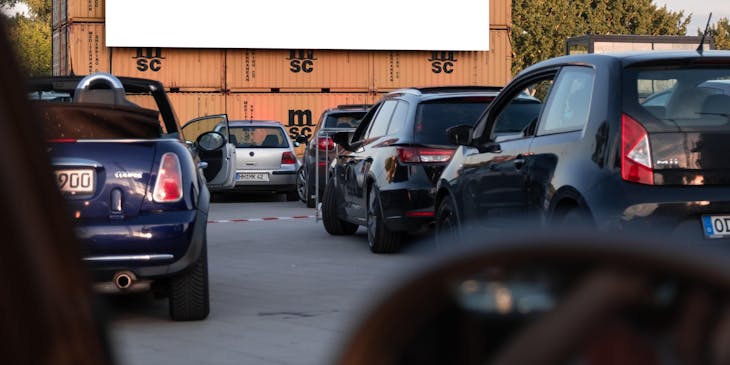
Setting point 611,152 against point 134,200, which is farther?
point 134,200

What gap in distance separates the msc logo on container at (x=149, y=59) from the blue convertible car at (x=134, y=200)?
30752mm

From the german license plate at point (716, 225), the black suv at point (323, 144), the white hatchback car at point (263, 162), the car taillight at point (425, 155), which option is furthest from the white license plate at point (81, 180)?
the white hatchback car at point (263, 162)

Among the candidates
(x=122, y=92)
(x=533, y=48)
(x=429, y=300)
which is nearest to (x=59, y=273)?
(x=429, y=300)

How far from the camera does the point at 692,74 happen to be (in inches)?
253

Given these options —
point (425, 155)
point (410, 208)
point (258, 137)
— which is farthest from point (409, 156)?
point (258, 137)

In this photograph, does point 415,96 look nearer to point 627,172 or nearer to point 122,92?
point 122,92

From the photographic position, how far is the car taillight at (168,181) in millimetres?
6957

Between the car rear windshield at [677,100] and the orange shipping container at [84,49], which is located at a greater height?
the orange shipping container at [84,49]

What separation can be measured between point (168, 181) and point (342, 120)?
1277 centimetres

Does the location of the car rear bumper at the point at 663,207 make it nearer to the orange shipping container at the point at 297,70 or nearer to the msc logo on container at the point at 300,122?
the msc logo on container at the point at 300,122

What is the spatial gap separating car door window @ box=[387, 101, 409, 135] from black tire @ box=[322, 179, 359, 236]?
8.52ft

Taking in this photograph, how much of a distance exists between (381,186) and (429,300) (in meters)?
10.2

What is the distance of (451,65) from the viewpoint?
1567 inches

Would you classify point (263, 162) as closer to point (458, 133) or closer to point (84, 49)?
point (458, 133)
